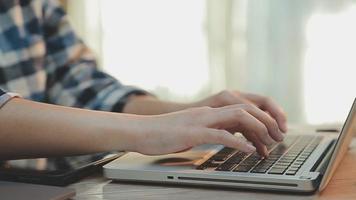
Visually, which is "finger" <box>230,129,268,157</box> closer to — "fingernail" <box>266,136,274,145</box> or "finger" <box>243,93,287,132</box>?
"fingernail" <box>266,136,274,145</box>

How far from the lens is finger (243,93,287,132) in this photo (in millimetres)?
980

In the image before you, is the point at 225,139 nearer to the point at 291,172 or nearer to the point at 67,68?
the point at 291,172

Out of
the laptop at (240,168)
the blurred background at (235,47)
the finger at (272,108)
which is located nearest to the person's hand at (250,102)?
the finger at (272,108)

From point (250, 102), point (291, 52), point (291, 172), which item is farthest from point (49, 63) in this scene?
point (291, 52)

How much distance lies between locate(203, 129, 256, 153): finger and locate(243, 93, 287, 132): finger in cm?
23

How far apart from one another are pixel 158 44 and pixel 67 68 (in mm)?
1073

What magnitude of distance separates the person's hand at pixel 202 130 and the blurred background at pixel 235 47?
55.8 inches

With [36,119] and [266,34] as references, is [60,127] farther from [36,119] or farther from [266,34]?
[266,34]

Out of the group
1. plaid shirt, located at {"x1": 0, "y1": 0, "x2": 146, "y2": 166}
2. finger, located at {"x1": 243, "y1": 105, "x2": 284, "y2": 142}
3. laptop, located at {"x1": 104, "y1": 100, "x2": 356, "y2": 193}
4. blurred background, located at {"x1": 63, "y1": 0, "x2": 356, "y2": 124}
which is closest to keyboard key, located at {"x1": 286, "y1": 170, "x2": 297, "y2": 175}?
laptop, located at {"x1": 104, "y1": 100, "x2": 356, "y2": 193}

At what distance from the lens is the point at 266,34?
222cm

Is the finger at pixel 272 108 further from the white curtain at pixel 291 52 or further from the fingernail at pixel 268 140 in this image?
the white curtain at pixel 291 52

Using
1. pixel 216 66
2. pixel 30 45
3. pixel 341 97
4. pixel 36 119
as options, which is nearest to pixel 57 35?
pixel 30 45

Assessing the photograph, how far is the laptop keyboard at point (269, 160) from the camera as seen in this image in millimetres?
721

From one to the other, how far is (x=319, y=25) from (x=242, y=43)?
307 millimetres
